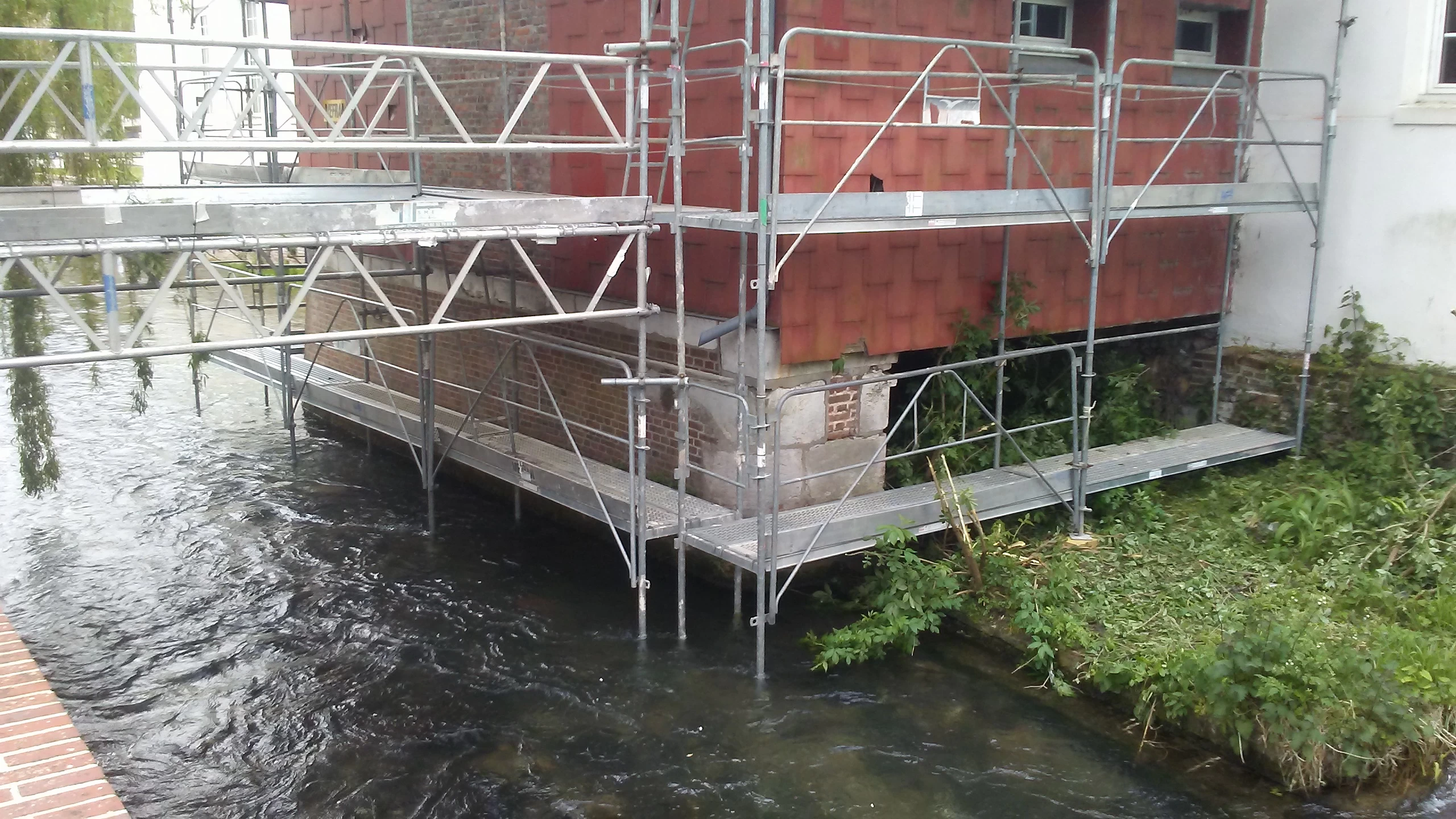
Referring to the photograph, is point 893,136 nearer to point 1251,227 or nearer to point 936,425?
point 936,425

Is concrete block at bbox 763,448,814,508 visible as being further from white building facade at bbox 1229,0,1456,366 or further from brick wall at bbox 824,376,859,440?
white building facade at bbox 1229,0,1456,366

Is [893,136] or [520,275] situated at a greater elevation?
[893,136]

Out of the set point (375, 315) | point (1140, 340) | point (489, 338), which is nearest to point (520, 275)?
point (489, 338)

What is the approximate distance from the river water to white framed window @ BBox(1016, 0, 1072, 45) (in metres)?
5.24

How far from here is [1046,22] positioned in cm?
1012

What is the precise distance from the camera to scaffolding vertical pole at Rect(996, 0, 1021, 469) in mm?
9289

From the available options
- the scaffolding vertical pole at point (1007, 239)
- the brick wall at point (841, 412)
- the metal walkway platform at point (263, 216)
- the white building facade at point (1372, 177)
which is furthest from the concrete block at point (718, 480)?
the white building facade at point (1372, 177)

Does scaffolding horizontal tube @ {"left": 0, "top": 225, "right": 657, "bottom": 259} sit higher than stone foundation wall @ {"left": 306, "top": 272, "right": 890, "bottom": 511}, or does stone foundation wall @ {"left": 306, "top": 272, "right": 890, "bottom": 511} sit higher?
scaffolding horizontal tube @ {"left": 0, "top": 225, "right": 657, "bottom": 259}

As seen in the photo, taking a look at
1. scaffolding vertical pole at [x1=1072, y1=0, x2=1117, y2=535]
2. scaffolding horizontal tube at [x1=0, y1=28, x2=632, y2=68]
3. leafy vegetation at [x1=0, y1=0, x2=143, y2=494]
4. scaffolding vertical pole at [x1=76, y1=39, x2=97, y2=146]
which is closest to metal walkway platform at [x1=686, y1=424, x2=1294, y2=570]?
scaffolding vertical pole at [x1=1072, y1=0, x2=1117, y2=535]

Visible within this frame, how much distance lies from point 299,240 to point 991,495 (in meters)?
5.31

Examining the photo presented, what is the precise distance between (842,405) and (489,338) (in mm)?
4332

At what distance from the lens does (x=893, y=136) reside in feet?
29.0

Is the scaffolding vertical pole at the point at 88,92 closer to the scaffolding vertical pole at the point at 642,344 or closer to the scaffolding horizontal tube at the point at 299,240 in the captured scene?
the scaffolding horizontal tube at the point at 299,240

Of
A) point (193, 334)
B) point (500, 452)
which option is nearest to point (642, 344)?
point (500, 452)
